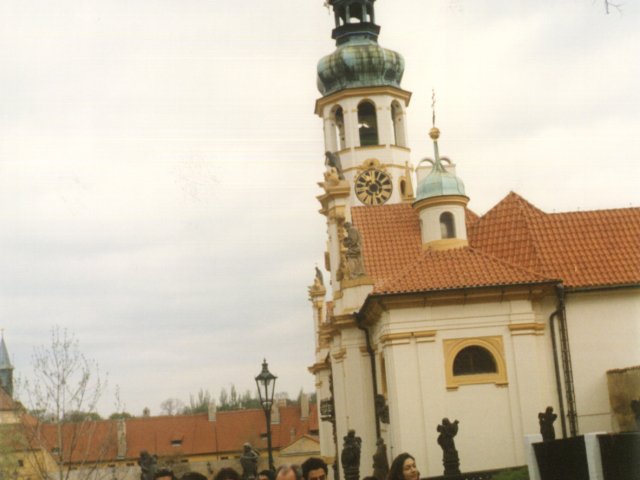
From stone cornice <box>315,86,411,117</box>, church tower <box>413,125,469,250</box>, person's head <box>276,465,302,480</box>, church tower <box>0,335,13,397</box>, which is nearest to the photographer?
person's head <box>276,465,302,480</box>

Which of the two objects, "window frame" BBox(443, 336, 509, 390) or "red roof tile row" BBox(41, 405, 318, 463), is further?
"red roof tile row" BBox(41, 405, 318, 463)

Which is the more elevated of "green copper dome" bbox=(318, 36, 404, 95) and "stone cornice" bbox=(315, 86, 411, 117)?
"green copper dome" bbox=(318, 36, 404, 95)

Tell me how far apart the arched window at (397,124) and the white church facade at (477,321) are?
8992 mm

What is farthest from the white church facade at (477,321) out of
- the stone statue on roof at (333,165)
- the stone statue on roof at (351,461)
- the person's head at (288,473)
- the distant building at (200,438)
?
the distant building at (200,438)

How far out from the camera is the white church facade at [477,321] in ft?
91.0

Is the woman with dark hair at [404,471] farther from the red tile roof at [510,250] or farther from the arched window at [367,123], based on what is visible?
the arched window at [367,123]

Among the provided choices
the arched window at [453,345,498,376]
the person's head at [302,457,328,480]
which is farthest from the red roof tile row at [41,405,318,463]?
the person's head at [302,457,328,480]

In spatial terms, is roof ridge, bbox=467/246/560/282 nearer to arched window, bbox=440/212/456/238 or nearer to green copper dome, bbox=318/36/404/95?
arched window, bbox=440/212/456/238

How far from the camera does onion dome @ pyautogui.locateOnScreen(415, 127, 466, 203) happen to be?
3209 cm

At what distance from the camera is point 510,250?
1216 inches

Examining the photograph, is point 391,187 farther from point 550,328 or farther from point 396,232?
point 550,328

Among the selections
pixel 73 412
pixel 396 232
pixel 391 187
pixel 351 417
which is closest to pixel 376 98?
pixel 391 187

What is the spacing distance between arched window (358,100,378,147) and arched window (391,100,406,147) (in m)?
0.98

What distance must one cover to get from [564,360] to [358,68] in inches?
765
